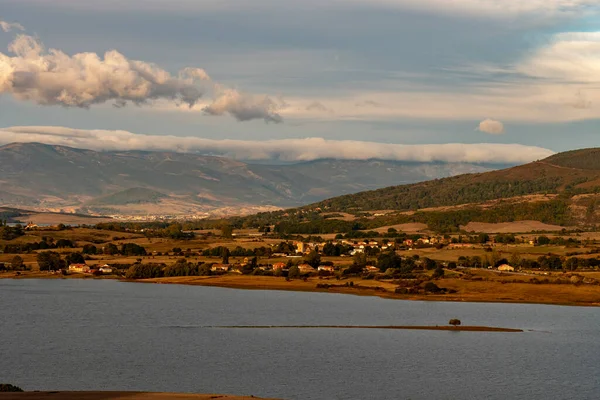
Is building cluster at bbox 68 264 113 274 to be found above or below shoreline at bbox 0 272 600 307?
above

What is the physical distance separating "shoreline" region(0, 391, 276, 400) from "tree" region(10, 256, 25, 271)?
388ft

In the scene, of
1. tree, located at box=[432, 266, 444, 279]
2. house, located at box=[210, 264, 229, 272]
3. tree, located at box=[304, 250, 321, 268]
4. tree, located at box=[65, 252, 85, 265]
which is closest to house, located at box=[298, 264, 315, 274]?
tree, located at box=[304, 250, 321, 268]

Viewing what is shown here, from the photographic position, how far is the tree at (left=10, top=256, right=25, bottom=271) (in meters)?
177

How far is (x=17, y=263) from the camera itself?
590 ft

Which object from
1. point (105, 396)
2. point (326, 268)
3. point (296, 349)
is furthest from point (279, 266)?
point (105, 396)

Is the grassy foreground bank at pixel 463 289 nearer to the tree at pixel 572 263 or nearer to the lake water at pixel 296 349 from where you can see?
the lake water at pixel 296 349

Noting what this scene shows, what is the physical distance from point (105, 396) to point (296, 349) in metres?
27.2

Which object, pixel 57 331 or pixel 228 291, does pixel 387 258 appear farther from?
pixel 57 331

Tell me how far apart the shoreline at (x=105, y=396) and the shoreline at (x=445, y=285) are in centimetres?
7699

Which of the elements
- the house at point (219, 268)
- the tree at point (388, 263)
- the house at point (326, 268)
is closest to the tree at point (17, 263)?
the house at point (219, 268)

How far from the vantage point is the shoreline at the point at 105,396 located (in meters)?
61.7

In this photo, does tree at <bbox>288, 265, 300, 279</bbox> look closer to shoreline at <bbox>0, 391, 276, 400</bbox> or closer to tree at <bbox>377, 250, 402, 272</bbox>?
tree at <bbox>377, 250, 402, 272</bbox>

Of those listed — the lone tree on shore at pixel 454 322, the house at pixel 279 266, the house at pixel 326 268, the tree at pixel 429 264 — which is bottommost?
the lone tree on shore at pixel 454 322

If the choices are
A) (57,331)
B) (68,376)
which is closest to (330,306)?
(57,331)
